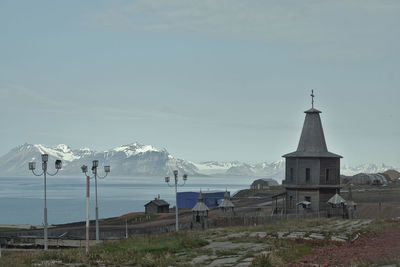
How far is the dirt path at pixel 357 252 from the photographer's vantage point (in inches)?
754

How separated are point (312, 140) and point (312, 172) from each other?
3.63 meters

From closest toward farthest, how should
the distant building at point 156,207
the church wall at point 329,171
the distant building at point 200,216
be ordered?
the distant building at point 200,216
the church wall at point 329,171
the distant building at point 156,207

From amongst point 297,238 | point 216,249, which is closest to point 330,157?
point 297,238

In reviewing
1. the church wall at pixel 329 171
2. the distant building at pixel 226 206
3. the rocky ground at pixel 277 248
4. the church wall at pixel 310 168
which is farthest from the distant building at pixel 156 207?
the rocky ground at pixel 277 248

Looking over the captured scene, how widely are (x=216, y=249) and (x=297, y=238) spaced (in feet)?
15.8

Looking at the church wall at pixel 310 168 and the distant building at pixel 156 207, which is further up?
the church wall at pixel 310 168

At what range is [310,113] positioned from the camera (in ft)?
201

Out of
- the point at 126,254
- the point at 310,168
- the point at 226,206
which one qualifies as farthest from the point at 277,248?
the point at 310,168

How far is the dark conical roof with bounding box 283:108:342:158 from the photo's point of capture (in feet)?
195

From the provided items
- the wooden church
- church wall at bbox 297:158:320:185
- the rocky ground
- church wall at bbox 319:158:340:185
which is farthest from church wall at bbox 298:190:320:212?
the rocky ground

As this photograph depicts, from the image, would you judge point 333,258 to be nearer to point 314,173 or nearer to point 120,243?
point 120,243

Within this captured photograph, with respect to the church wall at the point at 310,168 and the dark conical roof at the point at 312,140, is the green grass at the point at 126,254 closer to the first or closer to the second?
the church wall at the point at 310,168

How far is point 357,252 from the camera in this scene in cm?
2206

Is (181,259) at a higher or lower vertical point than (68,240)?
higher
